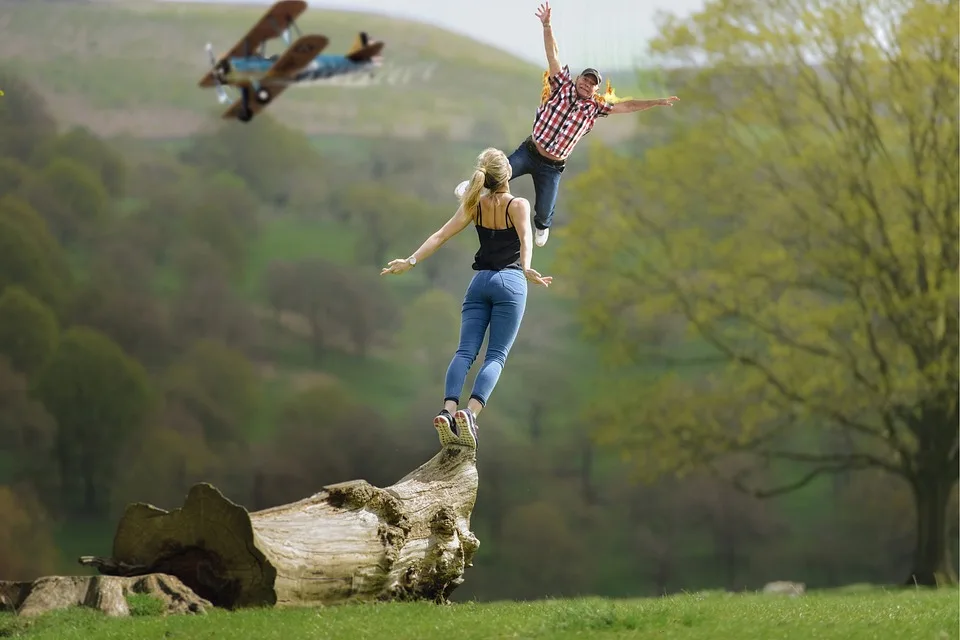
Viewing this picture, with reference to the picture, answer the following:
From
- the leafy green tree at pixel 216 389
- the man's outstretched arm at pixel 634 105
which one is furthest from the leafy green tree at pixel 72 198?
the man's outstretched arm at pixel 634 105

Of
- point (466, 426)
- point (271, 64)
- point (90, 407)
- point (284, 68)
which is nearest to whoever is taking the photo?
point (466, 426)

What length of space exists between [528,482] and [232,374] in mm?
4036

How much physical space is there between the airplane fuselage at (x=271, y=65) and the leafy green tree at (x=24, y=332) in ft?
12.7

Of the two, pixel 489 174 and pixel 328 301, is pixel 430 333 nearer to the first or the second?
pixel 328 301

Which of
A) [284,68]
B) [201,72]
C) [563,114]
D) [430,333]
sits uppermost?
[201,72]

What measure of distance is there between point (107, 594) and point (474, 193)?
126 inches

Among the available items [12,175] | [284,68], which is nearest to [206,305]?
[12,175]

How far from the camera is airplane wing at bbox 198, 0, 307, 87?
1248 cm

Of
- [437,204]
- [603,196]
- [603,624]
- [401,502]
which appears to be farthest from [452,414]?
[437,204]

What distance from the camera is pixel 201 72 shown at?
15.8 m

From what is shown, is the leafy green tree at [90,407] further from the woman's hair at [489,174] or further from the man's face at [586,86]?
the man's face at [586,86]

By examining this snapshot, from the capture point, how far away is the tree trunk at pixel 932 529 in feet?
43.9

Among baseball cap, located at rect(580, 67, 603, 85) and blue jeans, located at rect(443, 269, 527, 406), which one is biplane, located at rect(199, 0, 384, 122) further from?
blue jeans, located at rect(443, 269, 527, 406)

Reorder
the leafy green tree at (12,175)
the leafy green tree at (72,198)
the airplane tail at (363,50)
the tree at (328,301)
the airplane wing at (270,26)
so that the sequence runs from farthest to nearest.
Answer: the tree at (328,301) < the leafy green tree at (72,198) < the leafy green tree at (12,175) < the airplane tail at (363,50) < the airplane wing at (270,26)
